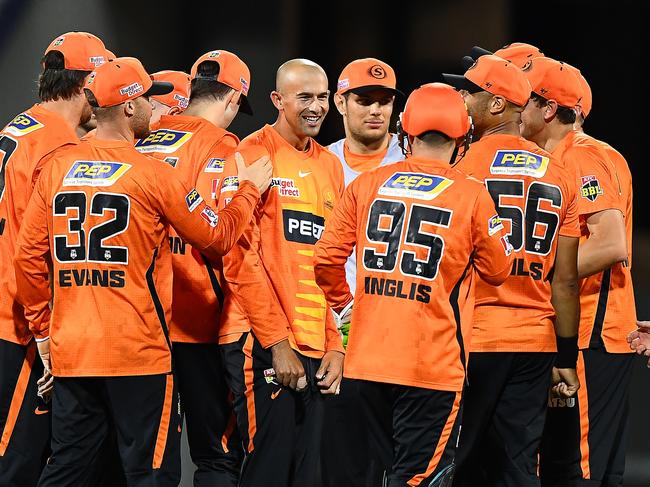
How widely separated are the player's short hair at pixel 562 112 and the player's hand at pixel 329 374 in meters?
1.48

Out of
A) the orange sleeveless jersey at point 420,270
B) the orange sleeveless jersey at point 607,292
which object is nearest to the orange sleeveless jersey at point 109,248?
the orange sleeveless jersey at point 420,270

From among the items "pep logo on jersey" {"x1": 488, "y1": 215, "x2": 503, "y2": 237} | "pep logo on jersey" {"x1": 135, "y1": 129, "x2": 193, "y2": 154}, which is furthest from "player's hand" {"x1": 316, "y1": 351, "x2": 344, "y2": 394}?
"pep logo on jersey" {"x1": 135, "y1": 129, "x2": 193, "y2": 154}

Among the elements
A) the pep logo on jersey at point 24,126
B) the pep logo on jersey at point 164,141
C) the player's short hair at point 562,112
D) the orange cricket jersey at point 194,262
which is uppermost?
the player's short hair at point 562,112

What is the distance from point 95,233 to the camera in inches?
156

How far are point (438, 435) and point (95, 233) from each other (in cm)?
145

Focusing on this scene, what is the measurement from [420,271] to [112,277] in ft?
3.72

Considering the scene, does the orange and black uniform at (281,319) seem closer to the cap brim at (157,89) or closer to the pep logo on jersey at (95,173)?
the cap brim at (157,89)

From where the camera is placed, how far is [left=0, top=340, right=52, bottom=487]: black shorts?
14.9 ft

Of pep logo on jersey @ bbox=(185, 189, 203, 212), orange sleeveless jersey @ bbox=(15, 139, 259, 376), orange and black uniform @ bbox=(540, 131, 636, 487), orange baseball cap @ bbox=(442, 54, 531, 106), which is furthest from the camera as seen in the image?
orange and black uniform @ bbox=(540, 131, 636, 487)

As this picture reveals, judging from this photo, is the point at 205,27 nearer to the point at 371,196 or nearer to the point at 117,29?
the point at 117,29

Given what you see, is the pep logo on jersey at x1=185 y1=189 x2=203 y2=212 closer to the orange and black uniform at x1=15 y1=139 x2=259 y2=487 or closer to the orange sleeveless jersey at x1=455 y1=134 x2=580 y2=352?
the orange and black uniform at x1=15 y1=139 x2=259 y2=487

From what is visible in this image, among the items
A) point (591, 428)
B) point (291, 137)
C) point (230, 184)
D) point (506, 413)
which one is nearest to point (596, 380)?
point (591, 428)

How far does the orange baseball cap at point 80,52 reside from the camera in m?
4.74

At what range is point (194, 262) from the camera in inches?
184
